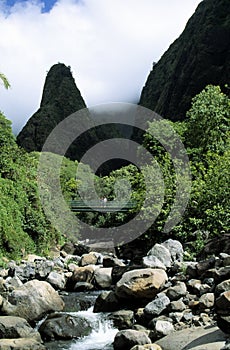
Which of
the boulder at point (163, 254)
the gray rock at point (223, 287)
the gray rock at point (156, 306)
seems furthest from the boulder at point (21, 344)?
the boulder at point (163, 254)

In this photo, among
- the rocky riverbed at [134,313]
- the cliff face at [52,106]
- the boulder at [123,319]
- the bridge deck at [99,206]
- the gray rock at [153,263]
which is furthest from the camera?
the cliff face at [52,106]

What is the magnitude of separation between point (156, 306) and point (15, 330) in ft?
10.4

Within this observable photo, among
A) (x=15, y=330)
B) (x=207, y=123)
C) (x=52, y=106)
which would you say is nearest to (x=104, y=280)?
(x=15, y=330)

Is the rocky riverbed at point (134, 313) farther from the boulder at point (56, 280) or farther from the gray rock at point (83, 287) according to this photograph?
the boulder at point (56, 280)

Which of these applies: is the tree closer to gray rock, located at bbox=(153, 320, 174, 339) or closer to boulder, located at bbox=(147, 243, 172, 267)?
boulder, located at bbox=(147, 243, 172, 267)

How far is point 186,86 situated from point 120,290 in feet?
161

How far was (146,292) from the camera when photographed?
1164cm

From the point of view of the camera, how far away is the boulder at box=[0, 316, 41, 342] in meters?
9.63

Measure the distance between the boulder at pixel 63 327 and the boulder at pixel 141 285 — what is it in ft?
4.14

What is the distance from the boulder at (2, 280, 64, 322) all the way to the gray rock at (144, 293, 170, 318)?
2813 millimetres

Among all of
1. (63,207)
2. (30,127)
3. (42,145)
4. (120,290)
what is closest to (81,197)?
(63,207)

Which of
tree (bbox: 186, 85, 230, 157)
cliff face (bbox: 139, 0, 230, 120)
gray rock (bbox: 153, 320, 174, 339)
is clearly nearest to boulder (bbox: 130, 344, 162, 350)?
gray rock (bbox: 153, 320, 174, 339)

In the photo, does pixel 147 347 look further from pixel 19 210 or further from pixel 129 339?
pixel 19 210

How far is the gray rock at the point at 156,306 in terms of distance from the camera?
10468mm
